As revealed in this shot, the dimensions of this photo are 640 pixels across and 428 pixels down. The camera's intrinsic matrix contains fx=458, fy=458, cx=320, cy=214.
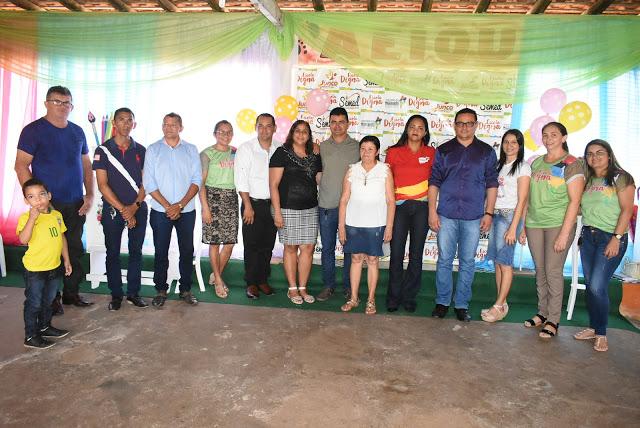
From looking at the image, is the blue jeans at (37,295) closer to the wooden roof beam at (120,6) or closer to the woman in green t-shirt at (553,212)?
the wooden roof beam at (120,6)

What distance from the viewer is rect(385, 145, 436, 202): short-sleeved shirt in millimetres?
3842

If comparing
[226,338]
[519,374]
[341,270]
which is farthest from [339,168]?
[519,374]

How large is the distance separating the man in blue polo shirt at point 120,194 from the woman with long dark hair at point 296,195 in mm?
1117

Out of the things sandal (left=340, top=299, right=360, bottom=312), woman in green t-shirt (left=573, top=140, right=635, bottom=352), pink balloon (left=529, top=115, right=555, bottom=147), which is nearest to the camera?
woman in green t-shirt (left=573, top=140, right=635, bottom=352)

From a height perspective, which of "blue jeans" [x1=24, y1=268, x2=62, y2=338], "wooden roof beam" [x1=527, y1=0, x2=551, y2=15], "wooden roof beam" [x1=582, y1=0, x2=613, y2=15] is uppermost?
"wooden roof beam" [x1=582, y1=0, x2=613, y2=15]

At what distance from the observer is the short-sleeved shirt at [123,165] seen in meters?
3.66

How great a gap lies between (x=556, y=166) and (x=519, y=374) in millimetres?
1582

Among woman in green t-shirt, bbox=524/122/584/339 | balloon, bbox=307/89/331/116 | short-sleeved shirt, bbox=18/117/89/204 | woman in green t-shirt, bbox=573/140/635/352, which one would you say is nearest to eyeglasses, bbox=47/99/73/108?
short-sleeved shirt, bbox=18/117/89/204

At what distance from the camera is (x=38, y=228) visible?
10.00 feet

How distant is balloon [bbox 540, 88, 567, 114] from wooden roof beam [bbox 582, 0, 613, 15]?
814mm

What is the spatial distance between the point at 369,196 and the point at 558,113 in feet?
7.45

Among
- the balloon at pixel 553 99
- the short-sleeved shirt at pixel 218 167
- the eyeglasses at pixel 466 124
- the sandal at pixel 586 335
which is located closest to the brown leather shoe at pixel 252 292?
the short-sleeved shirt at pixel 218 167

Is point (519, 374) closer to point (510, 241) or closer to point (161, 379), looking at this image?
point (510, 241)

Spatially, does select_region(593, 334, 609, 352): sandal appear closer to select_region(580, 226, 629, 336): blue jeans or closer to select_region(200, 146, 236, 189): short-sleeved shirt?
select_region(580, 226, 629, 336): blue jeans
